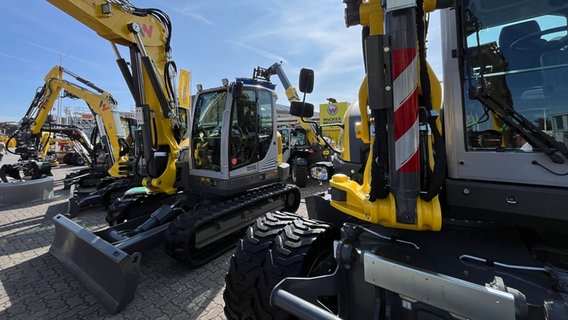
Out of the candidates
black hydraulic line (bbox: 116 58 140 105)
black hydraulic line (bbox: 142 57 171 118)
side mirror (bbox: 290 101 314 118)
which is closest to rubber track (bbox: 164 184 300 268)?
black hydraulic line (bbox: 142 57 171 118)

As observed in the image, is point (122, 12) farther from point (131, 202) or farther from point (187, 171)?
point (131, 202)

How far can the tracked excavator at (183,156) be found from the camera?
3.83 meters

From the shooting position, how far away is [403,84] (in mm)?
1369

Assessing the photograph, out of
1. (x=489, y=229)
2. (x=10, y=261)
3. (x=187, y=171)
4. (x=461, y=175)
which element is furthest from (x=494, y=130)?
(x=10, y=261)

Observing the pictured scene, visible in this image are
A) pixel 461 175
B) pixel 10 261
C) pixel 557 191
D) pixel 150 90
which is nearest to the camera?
pixel 557 191

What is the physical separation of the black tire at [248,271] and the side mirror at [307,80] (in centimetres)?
106

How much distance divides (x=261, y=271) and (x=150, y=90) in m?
4.18

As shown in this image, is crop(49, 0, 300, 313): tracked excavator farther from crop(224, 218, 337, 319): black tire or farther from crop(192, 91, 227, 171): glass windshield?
crop(224, 218, 337, 319): black tire

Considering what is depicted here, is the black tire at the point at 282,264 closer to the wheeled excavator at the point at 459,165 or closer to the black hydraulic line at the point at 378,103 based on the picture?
the wheeled excavator at the point at 459,165

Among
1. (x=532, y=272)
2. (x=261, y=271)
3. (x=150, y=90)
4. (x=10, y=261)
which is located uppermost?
(x=150, y=90)

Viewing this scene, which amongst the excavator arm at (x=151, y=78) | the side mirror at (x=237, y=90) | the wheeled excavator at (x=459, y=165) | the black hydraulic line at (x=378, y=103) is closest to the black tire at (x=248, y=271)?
the wheeled excavator at (x=459, y=165)

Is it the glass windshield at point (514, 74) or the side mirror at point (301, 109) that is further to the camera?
the side mirror at point (301, 109)

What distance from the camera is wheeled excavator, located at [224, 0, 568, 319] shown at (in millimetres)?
1243

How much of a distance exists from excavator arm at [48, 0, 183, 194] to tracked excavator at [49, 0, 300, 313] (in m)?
0.02
